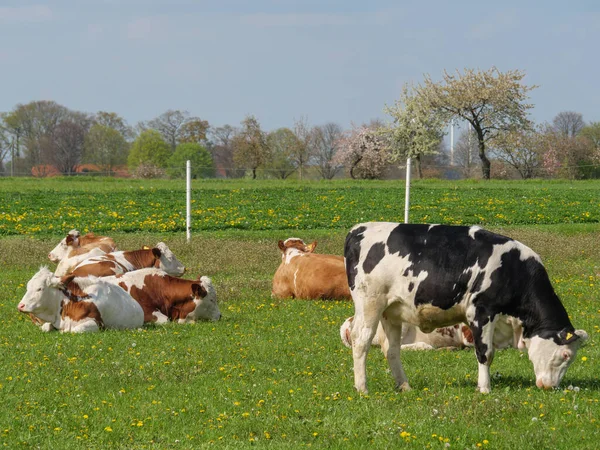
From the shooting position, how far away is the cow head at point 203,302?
521 inches

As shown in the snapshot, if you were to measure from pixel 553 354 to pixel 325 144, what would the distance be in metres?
88.1

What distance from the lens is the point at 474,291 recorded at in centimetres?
848

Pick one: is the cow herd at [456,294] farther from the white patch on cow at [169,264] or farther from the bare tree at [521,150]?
the bare tree at [521,150]

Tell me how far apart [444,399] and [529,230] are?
1928 cm

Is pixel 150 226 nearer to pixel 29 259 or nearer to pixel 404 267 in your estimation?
pixel 29 259

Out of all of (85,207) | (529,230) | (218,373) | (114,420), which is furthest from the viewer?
(85,207)

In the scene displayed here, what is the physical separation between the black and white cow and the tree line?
4136 cm

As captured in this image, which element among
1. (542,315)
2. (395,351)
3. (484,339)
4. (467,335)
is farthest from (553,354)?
(467,335)

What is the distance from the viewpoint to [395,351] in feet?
29.3

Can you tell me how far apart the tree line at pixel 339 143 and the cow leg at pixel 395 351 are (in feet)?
135

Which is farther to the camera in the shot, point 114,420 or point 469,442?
point 114,420

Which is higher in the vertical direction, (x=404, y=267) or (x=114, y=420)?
(x=404, y=267)

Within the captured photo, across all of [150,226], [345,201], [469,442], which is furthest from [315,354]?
[345,201]

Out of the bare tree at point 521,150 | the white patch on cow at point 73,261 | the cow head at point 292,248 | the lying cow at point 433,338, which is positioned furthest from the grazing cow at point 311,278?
the bare tree at point 521,150
